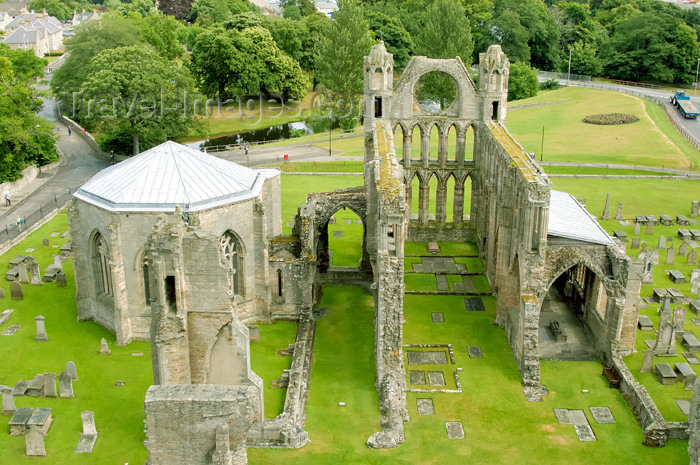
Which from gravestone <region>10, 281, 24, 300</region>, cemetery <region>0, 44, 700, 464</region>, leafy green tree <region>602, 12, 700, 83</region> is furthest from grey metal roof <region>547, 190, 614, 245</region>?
leafy green tree <region>602, 12, 700, 83</region>

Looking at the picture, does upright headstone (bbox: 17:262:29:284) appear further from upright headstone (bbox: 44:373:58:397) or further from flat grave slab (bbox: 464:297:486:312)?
flat grave slab (bbox: 464:297:486:312)

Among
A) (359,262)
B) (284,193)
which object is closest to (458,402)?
(359,262)

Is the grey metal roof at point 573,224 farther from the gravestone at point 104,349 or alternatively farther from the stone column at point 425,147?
the gravestone at point 104,349

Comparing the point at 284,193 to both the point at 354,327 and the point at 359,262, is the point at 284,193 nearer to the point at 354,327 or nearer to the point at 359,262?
the point at 359,262

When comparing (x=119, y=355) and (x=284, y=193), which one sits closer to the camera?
(x=119, y=355)

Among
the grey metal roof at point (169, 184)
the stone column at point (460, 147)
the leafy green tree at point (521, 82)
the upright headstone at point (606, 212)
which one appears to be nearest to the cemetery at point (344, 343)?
the grey metal roof at point (169, 184)

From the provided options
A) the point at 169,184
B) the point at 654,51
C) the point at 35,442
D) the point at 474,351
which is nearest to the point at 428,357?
the point at 474,351
